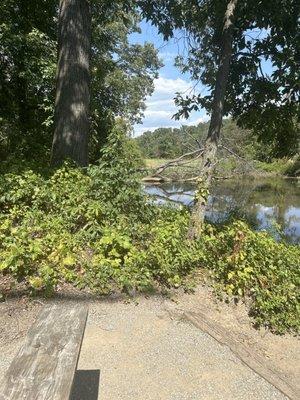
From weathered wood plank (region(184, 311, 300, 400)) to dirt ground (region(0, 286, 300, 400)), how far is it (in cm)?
7

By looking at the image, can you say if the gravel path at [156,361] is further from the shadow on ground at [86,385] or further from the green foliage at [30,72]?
the green foliage at [30,72]

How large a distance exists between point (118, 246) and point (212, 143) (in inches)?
81.8

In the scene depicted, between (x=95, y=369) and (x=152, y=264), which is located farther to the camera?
(x=152, y=264)

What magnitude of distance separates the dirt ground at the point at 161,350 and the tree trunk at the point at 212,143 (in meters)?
1.19

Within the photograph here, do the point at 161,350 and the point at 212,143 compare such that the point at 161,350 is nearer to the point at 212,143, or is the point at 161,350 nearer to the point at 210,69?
the point at 212,143

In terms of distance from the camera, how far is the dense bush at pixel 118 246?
14.4 ft

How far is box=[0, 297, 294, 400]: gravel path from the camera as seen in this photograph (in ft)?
10.7

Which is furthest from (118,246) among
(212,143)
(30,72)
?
(30,72)

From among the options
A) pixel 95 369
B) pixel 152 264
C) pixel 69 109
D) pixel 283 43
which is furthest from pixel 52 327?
pixel 283 43

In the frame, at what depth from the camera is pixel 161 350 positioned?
375 centimetres

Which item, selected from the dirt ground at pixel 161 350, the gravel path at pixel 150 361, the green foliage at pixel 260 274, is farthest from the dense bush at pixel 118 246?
the gravel path at pixel 150 361

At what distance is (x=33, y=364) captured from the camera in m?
2.09

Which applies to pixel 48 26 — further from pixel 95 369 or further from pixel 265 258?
pixel 95 369

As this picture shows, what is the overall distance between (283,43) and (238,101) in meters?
1.33
